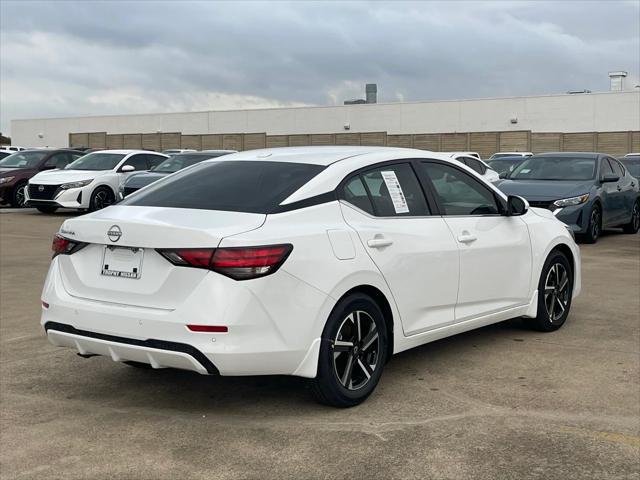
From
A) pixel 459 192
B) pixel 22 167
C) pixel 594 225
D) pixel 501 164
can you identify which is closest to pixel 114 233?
pixel 459 192

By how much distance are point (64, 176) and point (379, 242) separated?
15.2 m

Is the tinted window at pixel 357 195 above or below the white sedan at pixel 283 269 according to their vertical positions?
above

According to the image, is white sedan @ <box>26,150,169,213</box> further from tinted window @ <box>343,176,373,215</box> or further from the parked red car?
tinted window @ <box>343,176,373,215</box>

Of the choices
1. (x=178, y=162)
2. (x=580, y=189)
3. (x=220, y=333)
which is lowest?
(x=220, y=333)

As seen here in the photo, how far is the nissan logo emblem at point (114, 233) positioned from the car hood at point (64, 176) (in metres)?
14.7

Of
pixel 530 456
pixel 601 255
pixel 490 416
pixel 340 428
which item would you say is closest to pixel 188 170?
pixel 340 428

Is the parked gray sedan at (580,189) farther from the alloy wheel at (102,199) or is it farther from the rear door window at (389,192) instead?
the alloy wheel at (102,199)

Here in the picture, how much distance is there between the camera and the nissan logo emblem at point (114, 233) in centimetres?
436

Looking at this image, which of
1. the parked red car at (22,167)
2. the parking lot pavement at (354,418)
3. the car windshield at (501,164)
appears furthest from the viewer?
the car windshield at (501,164)

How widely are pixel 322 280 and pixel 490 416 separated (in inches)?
48.8

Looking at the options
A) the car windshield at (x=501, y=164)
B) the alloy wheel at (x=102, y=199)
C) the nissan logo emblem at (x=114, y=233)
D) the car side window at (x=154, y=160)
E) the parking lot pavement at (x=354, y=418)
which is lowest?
the parking lot pavement at (x=354, y=418)

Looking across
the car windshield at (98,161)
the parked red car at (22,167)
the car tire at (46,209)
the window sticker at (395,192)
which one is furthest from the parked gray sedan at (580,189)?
the parked red car at (22,167)

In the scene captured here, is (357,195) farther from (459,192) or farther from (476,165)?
(476,165)

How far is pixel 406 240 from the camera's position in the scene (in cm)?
504
